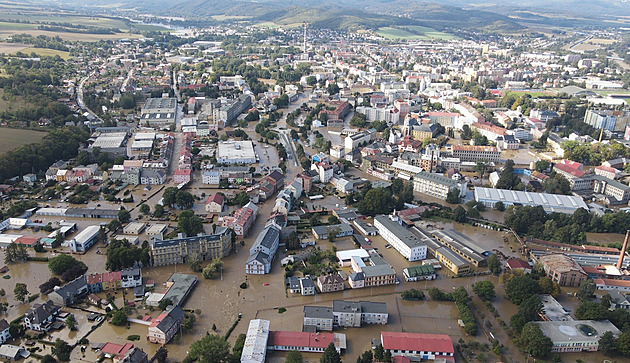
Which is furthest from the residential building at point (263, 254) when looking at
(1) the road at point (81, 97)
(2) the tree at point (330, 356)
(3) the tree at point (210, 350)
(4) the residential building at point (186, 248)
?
(1) the road at point (81, 97)

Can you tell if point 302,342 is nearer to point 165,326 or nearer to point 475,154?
point 165,326

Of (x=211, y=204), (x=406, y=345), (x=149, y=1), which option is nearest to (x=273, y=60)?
(x=211, y=204)

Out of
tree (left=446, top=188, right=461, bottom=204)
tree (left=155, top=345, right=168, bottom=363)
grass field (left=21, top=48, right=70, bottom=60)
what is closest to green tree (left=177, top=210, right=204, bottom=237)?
tree (left=155, top=345, right=168, bottom=363)

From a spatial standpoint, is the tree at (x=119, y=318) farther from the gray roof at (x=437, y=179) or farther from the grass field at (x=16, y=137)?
the grass field at (x=16, y=137)

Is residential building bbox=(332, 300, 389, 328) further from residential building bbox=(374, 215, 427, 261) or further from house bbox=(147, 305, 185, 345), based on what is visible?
house bbox=(147, 305, 185, 345)

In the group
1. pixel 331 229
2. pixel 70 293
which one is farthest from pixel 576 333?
pixel 70 293

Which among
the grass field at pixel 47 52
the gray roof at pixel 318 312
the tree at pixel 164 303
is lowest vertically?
the tree at pixel 164 303
